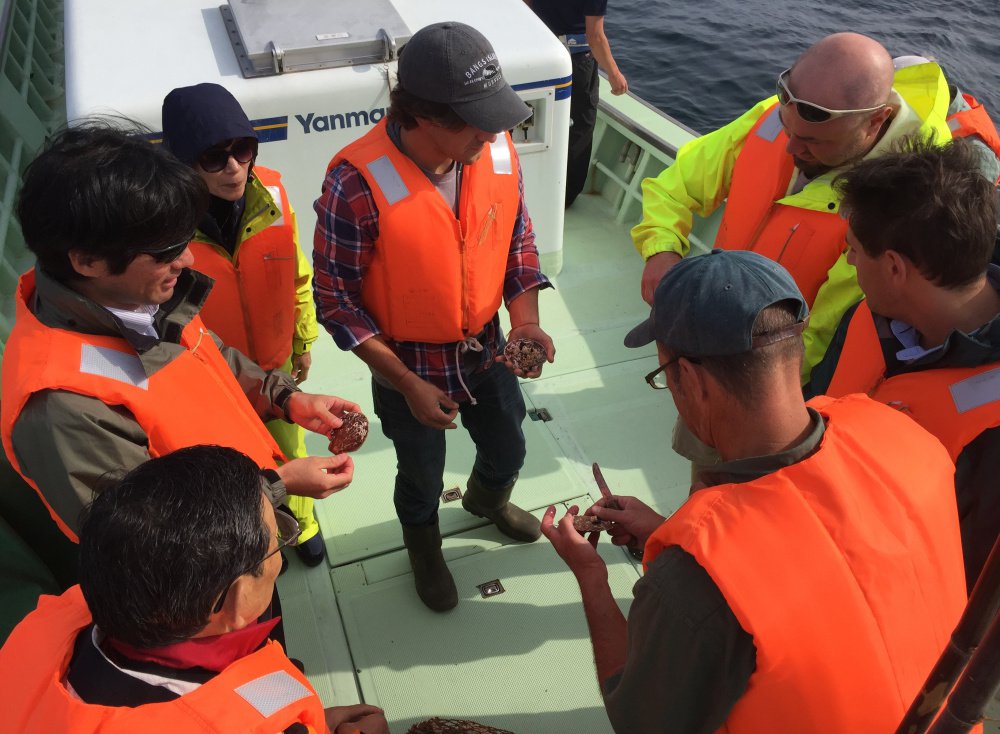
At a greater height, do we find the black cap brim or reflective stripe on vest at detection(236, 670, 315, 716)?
the black cap brim

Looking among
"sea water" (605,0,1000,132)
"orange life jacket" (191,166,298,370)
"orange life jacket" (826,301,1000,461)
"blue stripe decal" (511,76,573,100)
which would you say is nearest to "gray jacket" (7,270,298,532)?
"orange life jacket" (191,166,298,370)

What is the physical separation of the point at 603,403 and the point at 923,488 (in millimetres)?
2471

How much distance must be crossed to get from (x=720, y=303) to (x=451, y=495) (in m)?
2.11

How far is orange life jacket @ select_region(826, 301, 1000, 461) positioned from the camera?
177 centimetres

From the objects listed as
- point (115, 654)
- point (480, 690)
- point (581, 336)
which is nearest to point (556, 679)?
point (480, 690)

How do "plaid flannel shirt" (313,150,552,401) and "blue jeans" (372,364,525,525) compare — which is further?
"blue jeans" (372,364,525,525)

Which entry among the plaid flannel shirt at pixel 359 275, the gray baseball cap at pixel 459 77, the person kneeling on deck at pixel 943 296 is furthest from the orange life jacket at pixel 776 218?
the gray baseball cap at pixel 459 77

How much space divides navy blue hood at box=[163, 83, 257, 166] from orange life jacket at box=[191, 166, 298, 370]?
0.81 ft

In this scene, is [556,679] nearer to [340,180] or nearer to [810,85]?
[340,180]

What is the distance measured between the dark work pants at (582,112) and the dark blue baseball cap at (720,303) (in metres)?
3.25

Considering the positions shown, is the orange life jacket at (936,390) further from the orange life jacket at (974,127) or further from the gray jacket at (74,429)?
the gray jacket at (74,429)

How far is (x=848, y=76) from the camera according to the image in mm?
2199

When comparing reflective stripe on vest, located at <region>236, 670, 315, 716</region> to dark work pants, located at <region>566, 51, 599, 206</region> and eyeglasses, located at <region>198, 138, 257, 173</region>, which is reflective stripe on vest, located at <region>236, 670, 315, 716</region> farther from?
dark work pants, located at <region>566, 51, 599, 206</region>

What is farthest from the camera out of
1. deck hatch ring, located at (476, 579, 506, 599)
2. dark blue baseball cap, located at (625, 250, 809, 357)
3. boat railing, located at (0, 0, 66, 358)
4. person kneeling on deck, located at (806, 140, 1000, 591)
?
boat railing, located at (0, 0, 66, 358)
